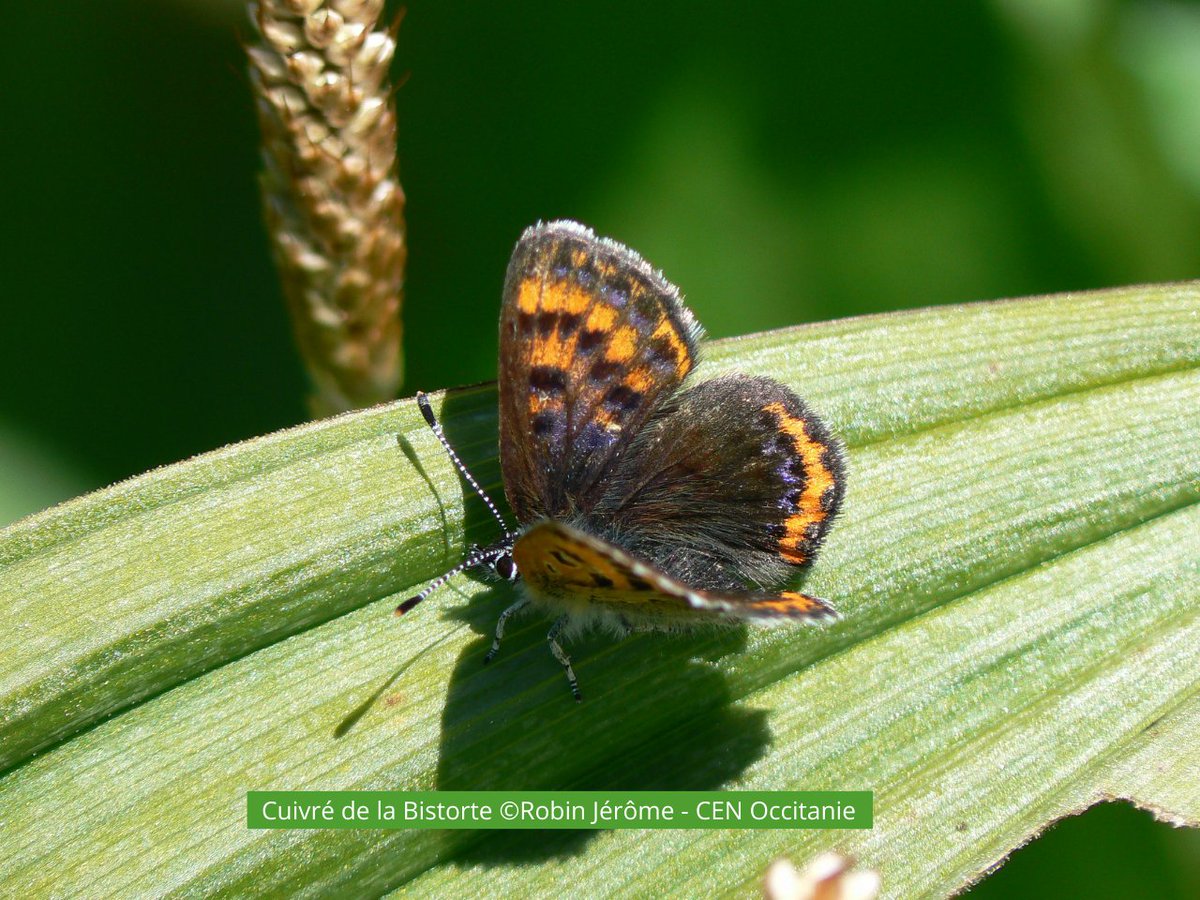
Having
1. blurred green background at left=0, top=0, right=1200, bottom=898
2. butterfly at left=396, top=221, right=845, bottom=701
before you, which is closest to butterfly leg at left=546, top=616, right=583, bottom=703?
butterfly at left=396, top=221, right=845, bottom=701

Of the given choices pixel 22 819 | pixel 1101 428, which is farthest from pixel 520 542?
pixel 1101 428

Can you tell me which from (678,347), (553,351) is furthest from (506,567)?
(678,347)

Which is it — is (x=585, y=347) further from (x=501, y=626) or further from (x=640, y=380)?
(x=501, y=626)

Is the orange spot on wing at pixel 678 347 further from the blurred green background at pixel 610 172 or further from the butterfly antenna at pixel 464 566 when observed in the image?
the blurred green background at pixel 610 172

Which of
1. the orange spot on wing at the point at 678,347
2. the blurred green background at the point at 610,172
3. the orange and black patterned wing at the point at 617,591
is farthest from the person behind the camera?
the blurred green background at the point at 610,172

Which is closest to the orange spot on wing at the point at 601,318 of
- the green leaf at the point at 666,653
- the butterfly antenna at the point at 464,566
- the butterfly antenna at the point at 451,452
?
the green leaf at the point at 666,653

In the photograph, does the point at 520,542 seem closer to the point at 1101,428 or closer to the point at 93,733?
the point at 93,733
